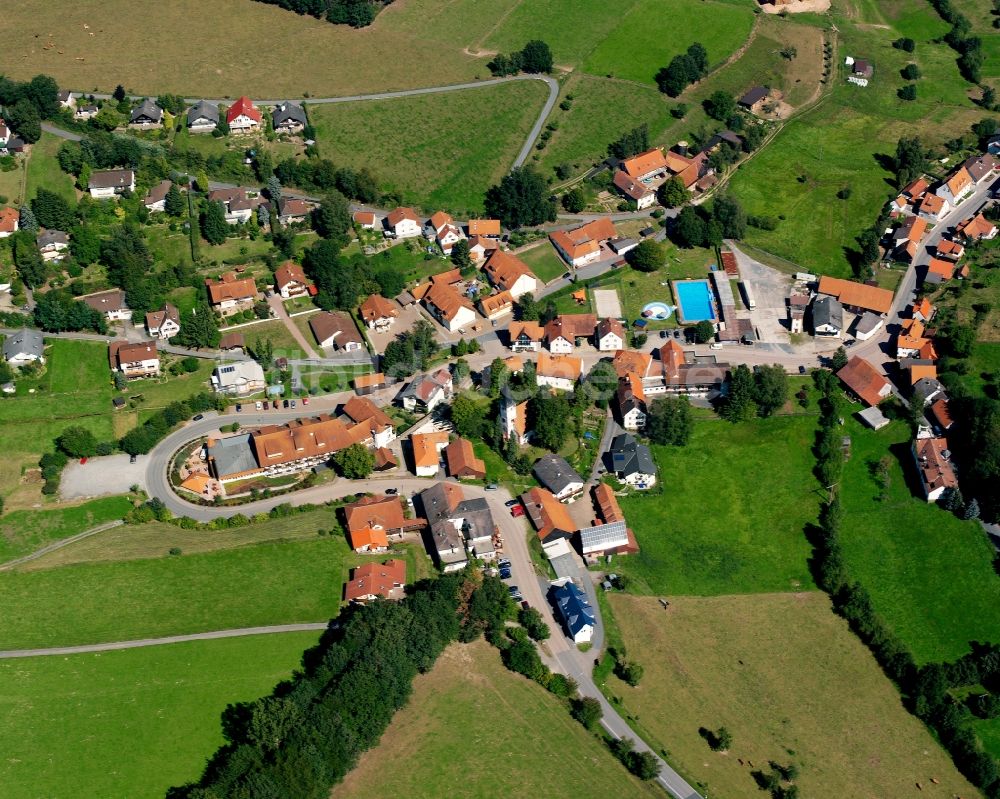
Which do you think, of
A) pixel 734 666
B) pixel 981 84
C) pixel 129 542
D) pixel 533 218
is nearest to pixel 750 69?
pixel 981 84

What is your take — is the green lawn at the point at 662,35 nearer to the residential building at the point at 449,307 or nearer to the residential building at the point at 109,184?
the residential building at the point at 449,307

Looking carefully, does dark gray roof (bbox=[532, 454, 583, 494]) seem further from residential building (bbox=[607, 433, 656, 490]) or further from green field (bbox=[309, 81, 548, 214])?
green field (bbox=[309, 81, 548, 214])

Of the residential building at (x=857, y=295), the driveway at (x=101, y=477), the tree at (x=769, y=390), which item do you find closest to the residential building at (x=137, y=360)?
the driveway at (x=101, y=477)

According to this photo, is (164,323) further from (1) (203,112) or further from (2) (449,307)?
(1) (203,112)

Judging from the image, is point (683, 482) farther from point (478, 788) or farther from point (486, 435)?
point (478, 788)

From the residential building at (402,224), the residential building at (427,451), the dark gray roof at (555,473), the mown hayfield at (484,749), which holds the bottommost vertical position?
the mown hayfield at (484,749)

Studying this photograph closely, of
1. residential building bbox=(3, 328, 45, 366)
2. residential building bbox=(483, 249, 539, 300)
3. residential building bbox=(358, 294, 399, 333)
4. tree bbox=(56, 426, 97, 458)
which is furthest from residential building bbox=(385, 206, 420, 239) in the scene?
tree bbox=(56, 426, 97, 458)
